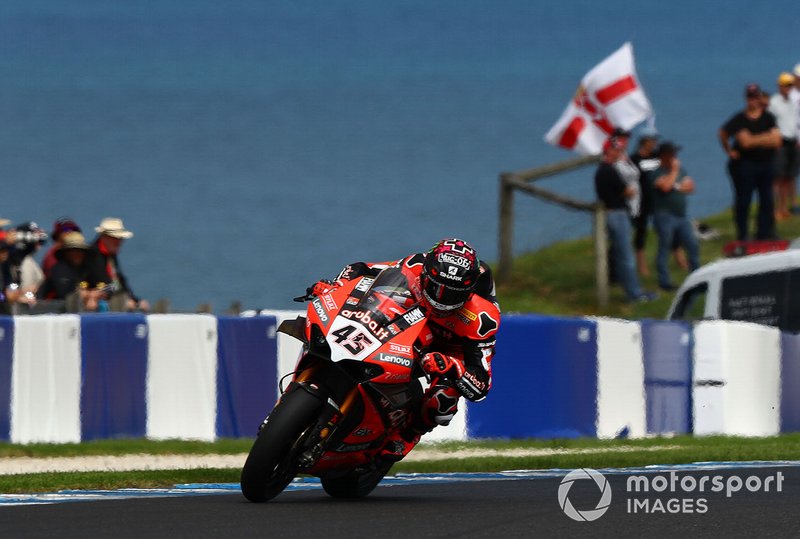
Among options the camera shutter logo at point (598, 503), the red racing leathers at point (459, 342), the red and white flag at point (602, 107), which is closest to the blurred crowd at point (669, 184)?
the red and white flag at point (602, 107)

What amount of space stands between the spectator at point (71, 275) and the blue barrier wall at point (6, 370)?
2.87ft

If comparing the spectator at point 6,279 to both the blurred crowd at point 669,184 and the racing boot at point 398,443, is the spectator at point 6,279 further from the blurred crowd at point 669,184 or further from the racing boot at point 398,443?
the blurred crowd at point 669,184

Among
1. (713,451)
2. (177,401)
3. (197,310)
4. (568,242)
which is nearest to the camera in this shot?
(713,451)

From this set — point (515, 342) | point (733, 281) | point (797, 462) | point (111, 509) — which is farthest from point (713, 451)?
point (111, 509)

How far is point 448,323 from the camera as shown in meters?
9.43

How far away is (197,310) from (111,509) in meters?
7.12

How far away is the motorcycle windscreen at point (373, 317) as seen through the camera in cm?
891

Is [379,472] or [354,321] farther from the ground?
[354,321]

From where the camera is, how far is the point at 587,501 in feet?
29.3

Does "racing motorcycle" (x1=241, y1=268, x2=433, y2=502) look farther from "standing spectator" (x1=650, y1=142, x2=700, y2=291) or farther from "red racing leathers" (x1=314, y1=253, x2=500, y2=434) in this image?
"standing spectator" (x1=650, y1=142, x2=700, y2=291)

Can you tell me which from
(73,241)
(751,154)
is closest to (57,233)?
(73,241)

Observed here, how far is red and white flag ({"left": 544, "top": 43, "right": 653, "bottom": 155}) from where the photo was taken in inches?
947

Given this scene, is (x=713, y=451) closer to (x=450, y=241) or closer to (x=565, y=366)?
(x=565, y=366)

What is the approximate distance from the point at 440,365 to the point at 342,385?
21.9 inches
